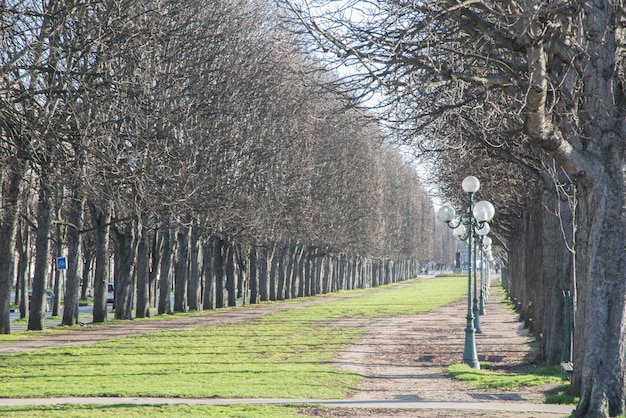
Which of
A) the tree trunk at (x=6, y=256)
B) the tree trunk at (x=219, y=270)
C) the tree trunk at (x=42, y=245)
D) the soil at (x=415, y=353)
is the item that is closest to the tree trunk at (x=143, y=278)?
the soil at (x=415, y=353)

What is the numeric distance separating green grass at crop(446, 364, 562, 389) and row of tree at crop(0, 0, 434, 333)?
575 cm

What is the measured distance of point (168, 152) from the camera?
76.5ft

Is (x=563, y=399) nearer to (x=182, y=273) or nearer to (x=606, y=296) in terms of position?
(x=606, y=296)

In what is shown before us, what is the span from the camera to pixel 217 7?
3478 cm

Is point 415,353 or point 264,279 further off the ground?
point 264,279

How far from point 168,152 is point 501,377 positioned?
1061 centimetres

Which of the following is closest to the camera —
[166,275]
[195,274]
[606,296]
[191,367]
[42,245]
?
[606,296]

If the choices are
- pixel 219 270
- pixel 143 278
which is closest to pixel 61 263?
pixel 143 278

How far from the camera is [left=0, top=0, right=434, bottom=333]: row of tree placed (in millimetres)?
16438

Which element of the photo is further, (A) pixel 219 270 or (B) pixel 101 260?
(A) pixel 219 270

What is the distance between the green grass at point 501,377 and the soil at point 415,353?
0.34 metres

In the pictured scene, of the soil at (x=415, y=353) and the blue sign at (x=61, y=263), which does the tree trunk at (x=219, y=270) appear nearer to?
the soil at (x=415, y=353)

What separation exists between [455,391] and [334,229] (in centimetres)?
4805

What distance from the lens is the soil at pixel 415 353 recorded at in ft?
49.8
